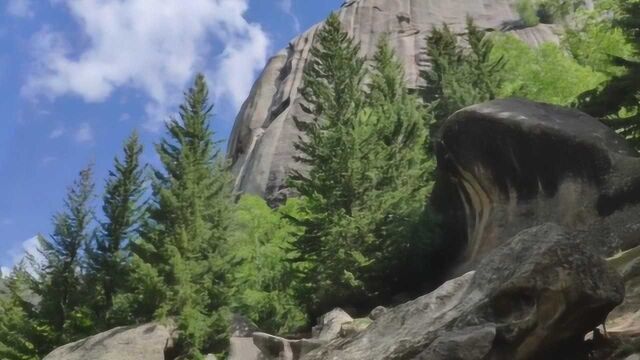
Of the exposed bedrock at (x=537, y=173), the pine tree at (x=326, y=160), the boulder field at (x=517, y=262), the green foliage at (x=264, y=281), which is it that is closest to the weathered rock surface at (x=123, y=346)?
the boulder field at (x=517, y=262)

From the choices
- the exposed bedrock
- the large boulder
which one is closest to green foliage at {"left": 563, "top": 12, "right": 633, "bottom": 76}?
the exposed bedrock

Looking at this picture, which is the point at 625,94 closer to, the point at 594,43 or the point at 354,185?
the point at 354,185

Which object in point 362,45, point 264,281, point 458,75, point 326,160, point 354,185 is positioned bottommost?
point 264,281

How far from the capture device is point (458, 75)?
30406mm

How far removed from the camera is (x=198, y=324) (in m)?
21.4

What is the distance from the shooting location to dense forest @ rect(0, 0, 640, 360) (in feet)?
67.4

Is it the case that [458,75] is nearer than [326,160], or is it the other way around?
[326,160]

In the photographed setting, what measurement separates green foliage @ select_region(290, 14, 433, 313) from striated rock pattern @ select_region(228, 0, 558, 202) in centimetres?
1919

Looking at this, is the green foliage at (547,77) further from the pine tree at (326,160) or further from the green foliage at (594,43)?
the pine tree at (326,160)

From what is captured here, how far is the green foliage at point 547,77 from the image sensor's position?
30422mm

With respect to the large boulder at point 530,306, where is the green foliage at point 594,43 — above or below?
above

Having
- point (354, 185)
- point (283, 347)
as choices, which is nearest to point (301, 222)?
point (354, 185)

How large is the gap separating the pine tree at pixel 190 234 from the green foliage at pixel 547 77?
38.1ft

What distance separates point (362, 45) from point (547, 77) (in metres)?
22.8
